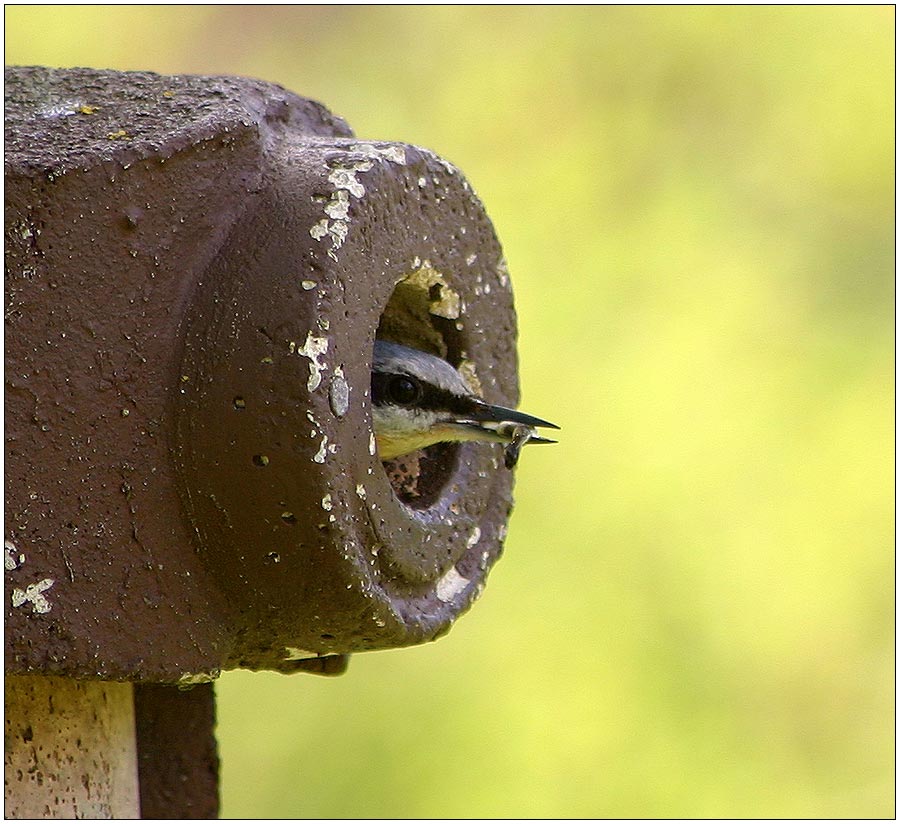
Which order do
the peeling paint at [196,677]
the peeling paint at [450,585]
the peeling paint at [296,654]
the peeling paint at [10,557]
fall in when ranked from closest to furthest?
the peeling paint at [10,557]
the peeling paint at [196,677]
the peeling paint at [296,654]
the peeling paint at [450,585]

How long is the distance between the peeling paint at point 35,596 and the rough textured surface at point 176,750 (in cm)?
48

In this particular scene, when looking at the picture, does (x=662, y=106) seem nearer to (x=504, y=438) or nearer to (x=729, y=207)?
(x=729, y=207)

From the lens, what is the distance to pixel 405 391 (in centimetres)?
176

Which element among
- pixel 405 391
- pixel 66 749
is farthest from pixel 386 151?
pixel 66 749

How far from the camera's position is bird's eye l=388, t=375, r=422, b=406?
1.75m

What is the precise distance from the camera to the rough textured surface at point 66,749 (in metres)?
1.67

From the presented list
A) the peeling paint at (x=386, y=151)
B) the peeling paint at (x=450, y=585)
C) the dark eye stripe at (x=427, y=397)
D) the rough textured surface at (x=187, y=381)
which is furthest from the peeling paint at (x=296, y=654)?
the peeling paint at (x=386, y=151)

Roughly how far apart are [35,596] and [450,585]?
514 mm

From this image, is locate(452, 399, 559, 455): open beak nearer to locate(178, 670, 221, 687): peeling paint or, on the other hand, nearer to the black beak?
the black beak

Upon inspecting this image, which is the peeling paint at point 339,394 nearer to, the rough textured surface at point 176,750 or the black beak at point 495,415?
the black beak at point 495,415

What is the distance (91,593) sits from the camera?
1521 mm

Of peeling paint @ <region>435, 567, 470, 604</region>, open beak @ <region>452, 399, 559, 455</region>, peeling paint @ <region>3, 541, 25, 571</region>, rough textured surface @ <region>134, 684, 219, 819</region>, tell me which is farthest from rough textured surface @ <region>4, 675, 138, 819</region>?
open beak @ <region>452, 399, 559, 455</region>

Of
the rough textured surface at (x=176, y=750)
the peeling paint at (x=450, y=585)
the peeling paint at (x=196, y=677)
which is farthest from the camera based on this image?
the rough textured surface at (x=176, y=750)

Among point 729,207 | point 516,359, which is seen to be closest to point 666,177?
point 729,207
